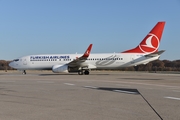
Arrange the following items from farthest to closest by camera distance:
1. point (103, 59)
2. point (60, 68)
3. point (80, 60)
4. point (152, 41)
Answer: point (152, 41)
point (103, 59)
point (80, 60)
point (60, 68)

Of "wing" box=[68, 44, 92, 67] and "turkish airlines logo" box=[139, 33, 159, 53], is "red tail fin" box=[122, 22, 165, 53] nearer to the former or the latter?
"turkish airlines logo" box=[139, 33, 159, 53]

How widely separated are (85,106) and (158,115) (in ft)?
7.36

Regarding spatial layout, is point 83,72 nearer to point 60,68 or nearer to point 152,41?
point 60,68

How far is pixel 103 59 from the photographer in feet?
116

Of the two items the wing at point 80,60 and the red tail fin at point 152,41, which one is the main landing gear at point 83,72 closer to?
the wing at point 80,60

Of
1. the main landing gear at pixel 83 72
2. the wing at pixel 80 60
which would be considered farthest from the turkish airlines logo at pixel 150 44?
the main landing gear at pixel 83 72

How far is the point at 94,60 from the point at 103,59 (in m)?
1.24

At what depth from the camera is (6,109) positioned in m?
7.16

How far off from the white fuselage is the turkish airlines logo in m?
1.63

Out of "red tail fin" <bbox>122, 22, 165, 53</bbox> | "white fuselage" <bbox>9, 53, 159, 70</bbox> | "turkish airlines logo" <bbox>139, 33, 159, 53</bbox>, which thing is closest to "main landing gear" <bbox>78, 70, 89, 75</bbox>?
"white fuselage" <bbox>9, 53, 159, 70</bbox>

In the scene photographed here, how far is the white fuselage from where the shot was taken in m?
→ 34.6

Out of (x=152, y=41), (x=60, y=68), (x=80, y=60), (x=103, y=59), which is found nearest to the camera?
(x=60, y=68)

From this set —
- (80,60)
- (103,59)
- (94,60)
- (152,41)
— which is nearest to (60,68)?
(80,60)

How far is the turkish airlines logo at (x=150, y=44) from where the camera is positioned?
117 ft
